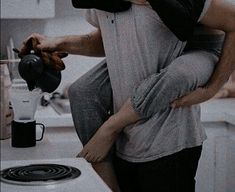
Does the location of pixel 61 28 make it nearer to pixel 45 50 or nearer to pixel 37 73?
pixel 45 50

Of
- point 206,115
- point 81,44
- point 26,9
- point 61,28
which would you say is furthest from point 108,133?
point 61,28

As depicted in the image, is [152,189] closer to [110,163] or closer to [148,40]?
[110,163]

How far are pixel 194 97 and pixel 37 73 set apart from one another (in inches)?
16.7

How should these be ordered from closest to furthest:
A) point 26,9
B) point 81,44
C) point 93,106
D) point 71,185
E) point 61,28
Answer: point 71,185 → point 93,106 → point 81,44 → point 26,9 → point 61,28

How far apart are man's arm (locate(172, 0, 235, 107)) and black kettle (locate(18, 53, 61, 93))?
34 centimetres

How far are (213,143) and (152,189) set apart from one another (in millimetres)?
869

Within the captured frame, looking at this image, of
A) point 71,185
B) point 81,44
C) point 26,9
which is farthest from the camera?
point 26,9

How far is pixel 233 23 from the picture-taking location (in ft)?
4.03

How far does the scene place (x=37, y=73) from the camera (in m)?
1.23

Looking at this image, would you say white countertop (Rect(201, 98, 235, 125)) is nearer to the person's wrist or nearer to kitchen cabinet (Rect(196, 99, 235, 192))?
kitchen cabinet (Rect(196, 99, 235, 192))

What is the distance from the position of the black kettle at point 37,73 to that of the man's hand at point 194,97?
333mm

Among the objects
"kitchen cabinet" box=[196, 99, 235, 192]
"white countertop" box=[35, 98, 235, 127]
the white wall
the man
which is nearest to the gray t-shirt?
the man

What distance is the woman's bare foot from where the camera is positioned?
4.22 feet

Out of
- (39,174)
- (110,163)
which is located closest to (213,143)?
(110,163)
